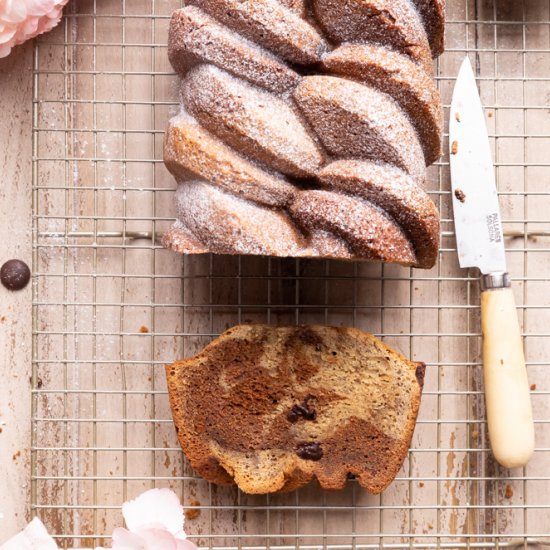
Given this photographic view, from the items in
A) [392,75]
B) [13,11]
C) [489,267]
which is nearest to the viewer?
[392,75]

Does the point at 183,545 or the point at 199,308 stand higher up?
the point at 199,308

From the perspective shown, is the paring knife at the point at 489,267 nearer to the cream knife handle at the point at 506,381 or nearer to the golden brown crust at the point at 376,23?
the cream knife handle at the point at 506,381

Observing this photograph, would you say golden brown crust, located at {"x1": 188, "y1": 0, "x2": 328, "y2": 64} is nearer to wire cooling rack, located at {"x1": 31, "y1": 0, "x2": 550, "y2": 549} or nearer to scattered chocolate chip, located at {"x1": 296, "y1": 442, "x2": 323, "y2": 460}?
wire cooling rack, located at {"x1": 31, "y1": 0, "x2": 550, "y2": 549}

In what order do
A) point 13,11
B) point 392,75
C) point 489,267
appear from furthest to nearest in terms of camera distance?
point 489,267 → point 13,11 → point 392,75

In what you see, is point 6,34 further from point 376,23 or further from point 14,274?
point 376,23

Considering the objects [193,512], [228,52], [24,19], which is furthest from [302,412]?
[24,19]

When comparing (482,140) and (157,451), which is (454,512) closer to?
(157,451)
